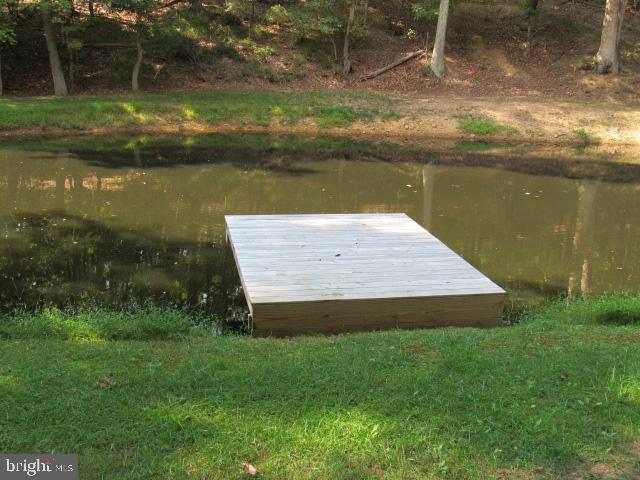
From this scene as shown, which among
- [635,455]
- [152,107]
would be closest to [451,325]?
[635,455]

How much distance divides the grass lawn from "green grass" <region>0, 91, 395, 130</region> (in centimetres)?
1304

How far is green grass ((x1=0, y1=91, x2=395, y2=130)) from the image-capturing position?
16.7 meters

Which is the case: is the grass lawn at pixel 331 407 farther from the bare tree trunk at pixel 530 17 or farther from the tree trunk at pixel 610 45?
the bare tree trunk at pixel 530 17

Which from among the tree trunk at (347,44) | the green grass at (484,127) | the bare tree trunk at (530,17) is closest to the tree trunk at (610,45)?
the bare tree trunk at (530,17)

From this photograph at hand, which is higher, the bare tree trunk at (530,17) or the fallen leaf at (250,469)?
the bare tree trunk at (530,17)

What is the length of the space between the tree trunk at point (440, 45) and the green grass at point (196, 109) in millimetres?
3532

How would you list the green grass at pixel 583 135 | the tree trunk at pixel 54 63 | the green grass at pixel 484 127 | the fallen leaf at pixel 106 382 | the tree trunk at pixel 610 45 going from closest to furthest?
the fallen leaf at pixel 106 382, the green grass at pixel 583 135, the tree trunk at pixel 54 63, the green grass at pixel 484 127, the tree trunk at pixel 610 45

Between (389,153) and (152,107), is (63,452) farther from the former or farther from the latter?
(152,107)

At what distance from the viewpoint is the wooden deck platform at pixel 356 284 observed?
19.6 ft

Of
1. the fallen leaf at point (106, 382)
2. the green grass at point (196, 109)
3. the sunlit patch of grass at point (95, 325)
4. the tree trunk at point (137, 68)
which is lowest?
the sunlit patch of grass at point (95, 325)

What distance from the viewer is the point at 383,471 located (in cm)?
309

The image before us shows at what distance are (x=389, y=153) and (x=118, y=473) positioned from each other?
13.8m

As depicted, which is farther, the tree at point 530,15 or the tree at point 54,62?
the tree at point 530,15

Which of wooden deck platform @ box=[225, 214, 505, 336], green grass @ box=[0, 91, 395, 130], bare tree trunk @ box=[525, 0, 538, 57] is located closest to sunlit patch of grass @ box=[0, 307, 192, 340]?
wooden deck platform @ box=[225, 214, 505, 336]
